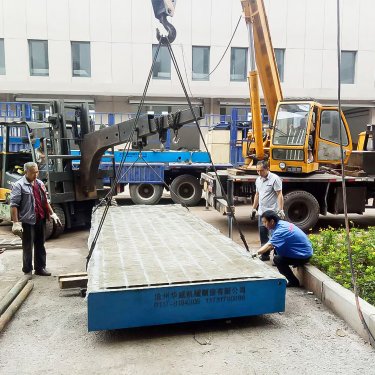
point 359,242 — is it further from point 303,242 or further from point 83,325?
point 83,325

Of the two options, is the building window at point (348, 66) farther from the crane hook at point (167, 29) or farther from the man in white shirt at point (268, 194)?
the crane hook at point (167, 29)

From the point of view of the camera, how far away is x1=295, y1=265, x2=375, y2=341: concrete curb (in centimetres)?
380

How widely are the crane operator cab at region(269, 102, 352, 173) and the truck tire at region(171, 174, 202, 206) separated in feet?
13.0

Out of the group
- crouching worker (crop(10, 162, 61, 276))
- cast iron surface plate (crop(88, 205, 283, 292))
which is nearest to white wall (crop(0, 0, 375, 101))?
cast iron surface plate (crop(88, 205, 283, 292))

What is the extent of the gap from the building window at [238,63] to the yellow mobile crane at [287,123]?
11300 mm

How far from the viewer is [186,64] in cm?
1955

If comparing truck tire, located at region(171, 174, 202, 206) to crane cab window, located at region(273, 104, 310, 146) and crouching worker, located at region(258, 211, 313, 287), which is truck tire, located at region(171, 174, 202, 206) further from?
crouching worker, located at region(258, 211, 313, 287)

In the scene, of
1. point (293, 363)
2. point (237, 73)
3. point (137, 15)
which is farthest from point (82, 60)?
point (293, 363)

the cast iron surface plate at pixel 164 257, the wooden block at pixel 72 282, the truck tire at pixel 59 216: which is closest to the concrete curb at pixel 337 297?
the cast iron surface plate at pixel 164 257

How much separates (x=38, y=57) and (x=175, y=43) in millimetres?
6756

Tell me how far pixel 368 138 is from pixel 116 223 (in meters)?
7.59

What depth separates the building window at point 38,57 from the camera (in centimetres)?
1877

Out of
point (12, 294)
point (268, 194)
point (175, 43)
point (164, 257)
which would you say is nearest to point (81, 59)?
point (175, 43)

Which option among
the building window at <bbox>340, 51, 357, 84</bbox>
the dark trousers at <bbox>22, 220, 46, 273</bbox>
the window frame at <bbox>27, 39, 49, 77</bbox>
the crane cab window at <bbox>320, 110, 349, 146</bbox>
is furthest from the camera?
the building window at <bbox>340, 51, 357, 84</bbox>
